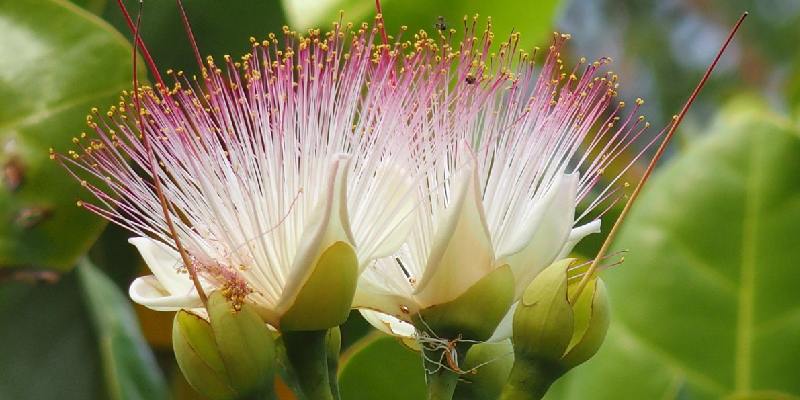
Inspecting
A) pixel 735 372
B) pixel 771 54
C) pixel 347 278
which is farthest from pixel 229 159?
pixel 771 54

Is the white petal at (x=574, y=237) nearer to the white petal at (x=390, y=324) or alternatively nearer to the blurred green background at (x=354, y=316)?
the white petal at (x=390, y=324)

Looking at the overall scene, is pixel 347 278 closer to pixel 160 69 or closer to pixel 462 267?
pixel 462 267

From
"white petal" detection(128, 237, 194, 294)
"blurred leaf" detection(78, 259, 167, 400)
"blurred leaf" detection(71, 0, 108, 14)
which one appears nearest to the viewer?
"white petal" detection(128, 237, 194, 294)

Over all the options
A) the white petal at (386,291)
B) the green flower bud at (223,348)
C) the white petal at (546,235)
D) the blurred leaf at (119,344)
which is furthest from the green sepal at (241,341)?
the blurred leaf at (119,344)

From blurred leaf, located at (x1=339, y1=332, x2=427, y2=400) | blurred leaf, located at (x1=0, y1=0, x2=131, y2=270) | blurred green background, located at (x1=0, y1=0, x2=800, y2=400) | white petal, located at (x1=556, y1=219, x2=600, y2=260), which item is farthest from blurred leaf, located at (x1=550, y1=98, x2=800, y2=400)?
blurred leaf, located at (x1=0, y1=0, x2=131, y2=270)

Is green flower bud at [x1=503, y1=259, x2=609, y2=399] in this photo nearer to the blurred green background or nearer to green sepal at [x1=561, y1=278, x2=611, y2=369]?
green sepal at [x1=561, y1=278, x2=611, y2=369]

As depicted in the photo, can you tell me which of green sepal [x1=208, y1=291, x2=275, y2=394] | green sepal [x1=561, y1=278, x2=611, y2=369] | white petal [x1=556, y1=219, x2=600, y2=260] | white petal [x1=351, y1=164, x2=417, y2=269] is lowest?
green sepal [x1=561, y1=278, x2=611, y2=369]
